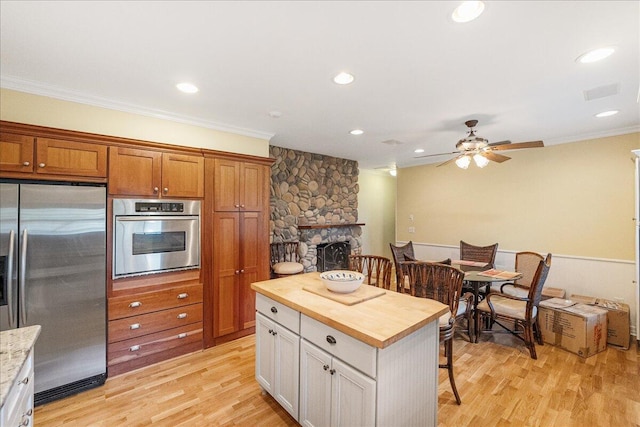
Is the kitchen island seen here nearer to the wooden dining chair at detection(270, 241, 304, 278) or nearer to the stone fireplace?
the wooden dining chair at detection(270, 241, 304, 278)

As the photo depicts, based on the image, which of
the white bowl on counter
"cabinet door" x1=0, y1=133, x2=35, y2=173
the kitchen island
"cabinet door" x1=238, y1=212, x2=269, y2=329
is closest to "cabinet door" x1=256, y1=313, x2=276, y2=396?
the kitchen island

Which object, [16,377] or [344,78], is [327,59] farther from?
[16,377]

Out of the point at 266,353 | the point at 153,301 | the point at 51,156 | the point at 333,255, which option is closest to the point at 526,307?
the point at 266,353

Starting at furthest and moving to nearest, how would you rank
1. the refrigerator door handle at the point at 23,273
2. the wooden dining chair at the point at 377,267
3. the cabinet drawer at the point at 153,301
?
the wooden dining chair at the point at 377,267, the cabinet drawer at the point at 153,301, the refrigerator door handle at the point at 23,273

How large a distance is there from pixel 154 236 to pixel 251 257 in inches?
43.9

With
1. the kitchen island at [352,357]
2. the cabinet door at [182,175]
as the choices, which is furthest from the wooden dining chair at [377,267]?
the cabinet door at [182,175]

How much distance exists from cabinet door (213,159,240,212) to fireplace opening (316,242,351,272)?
247 cm

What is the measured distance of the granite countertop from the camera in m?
1.07

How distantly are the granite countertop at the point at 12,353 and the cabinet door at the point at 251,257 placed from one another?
203 cm

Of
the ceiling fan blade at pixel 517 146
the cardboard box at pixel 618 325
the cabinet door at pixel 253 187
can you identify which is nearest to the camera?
the ceiling fan blade at pixel 517 146

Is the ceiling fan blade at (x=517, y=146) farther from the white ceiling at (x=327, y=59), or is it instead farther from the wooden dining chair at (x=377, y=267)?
the wooden dining chair at (x=377, y=267)

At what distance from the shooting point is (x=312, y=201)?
17.3ft

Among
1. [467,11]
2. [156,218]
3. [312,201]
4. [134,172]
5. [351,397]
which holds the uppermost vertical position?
[467,11]

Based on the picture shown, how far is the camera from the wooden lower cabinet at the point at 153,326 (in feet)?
8.63
